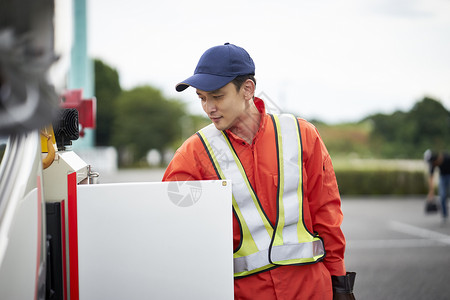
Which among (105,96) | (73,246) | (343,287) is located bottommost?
(343,287)

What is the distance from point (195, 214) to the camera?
6.13 feet

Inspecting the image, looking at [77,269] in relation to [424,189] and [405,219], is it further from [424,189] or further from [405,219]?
[424,189]

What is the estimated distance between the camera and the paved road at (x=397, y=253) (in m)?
5.71

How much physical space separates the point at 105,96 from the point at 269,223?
61.6 m

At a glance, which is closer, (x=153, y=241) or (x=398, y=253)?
(x=153, y=241)

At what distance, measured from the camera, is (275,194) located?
2141 mm

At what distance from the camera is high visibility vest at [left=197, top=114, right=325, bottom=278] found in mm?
2084

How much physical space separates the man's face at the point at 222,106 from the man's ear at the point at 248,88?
0.29 feet

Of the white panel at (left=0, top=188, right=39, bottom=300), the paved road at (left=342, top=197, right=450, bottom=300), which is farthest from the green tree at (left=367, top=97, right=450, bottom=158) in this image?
the white panel at (left=0, top=188, right=39, bottom=300)

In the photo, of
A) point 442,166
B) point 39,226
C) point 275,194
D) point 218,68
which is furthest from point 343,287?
point 442,166

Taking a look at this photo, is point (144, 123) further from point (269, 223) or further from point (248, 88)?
point (269, 223)

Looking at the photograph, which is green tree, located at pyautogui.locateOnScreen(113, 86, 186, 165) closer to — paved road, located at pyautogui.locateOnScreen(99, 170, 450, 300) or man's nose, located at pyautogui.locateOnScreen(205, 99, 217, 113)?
paved road, located at pyautogui.locateOnScreen(99, 170, 450, 300)

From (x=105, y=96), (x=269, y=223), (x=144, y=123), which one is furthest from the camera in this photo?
(x=105, y=96)

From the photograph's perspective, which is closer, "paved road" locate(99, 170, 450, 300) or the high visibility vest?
the high visibility vest
